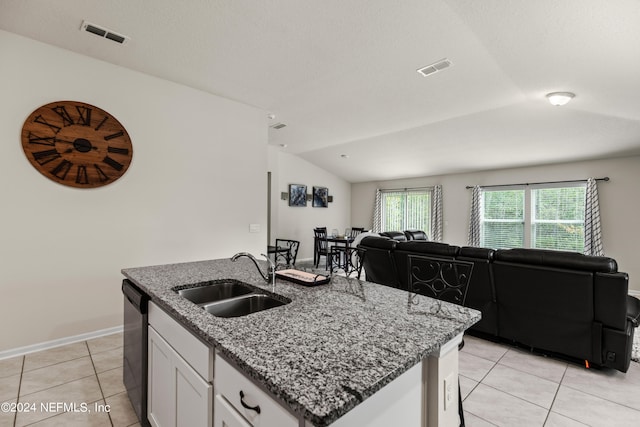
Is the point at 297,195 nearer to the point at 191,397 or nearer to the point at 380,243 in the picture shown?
the point at 380,243

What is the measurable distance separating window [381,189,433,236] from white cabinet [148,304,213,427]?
6948mm

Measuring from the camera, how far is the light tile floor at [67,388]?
1.85m

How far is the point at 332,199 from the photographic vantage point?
338 inches

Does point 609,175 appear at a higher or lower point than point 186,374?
higher

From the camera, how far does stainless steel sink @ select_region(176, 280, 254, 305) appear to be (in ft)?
5.83

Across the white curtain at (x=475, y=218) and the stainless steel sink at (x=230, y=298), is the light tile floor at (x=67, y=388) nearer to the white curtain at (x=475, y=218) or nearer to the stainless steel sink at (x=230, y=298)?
the stainless steel sink at (x=230, y=298)

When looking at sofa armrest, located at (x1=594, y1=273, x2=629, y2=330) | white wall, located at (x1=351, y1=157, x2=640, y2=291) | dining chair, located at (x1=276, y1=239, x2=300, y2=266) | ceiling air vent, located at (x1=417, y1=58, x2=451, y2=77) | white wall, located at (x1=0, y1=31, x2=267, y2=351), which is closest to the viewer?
sofa armrest, located at (x1=594, y1=273, x2=629, y2=330)

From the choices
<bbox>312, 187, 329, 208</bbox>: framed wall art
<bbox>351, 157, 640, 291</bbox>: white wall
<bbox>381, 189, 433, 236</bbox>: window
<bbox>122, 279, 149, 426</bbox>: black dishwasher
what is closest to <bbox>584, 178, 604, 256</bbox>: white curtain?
<bbox>351, 157, 640, 291</bbox>: white wall

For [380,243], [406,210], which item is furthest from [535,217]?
[380,243]

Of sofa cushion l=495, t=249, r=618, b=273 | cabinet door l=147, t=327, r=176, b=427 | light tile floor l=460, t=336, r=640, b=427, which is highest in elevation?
sofa cushion l=495, t=249, r=618, b=273

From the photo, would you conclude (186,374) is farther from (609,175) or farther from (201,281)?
(609,175)

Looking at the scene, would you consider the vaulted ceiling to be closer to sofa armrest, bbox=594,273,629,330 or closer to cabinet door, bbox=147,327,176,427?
sofa armrest, bbox=594,273,629,330

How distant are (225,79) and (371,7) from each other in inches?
73.2

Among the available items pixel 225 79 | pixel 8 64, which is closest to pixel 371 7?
pixel 225 79
